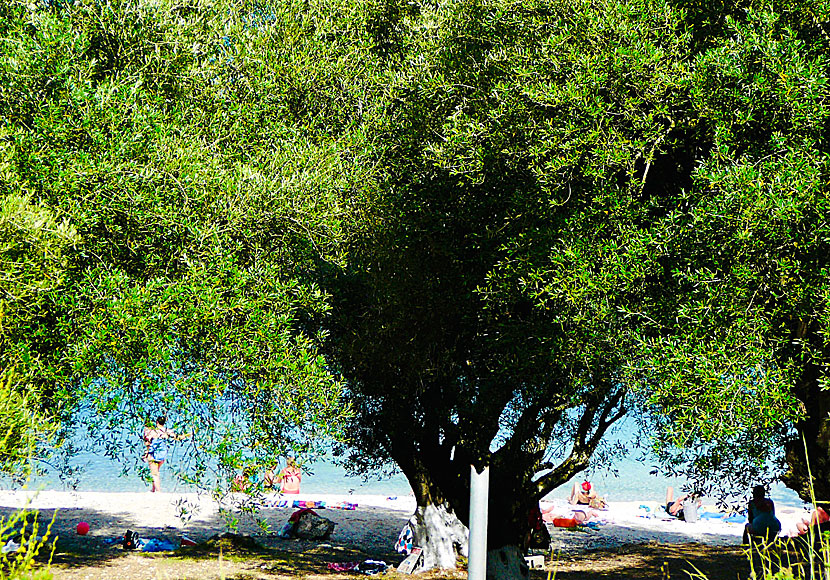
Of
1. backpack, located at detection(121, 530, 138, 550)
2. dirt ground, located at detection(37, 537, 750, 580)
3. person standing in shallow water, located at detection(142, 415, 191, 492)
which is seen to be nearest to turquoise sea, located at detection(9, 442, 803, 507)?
dirt ground, located at detection(37, 537, 750, 580)

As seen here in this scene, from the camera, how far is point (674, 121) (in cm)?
929

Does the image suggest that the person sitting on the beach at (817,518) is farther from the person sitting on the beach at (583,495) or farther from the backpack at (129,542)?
the backpack at (129,542)

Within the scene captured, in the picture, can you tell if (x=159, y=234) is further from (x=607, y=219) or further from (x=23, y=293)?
(x=607, y=219)

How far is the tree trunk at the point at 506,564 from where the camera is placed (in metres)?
14.8

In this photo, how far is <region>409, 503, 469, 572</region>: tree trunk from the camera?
16.4 metres

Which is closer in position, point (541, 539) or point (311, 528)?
point (541, 539)

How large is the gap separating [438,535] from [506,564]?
79.8 inches

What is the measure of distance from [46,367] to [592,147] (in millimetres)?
7095

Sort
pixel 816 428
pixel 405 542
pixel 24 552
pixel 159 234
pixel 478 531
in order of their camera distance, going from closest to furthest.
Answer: pixel 478 531, pixel 24 552, pixel 159 234, pixel 816 428, pixel 405 542

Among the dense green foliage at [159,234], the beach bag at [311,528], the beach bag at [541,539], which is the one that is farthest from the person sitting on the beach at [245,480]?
the beach bag at [311,528]

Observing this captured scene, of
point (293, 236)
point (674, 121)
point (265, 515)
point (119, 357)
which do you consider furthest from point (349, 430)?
point (265, 515)

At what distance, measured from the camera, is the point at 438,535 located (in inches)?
650

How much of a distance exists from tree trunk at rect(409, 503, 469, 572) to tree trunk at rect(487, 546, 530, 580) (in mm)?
1596

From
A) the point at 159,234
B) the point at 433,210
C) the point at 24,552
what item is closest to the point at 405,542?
the point at 433,210
